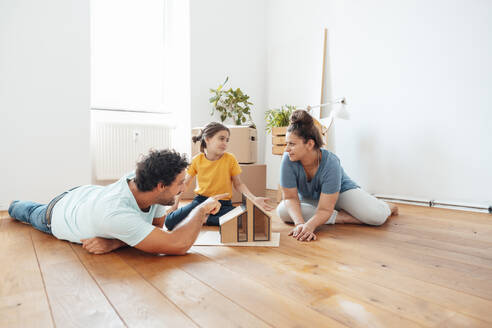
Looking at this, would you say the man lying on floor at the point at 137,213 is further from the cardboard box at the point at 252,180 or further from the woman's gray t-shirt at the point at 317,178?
the cardboard box at the point at 252,180

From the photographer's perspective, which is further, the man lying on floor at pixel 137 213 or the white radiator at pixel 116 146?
the white radiator at pixel 116 146

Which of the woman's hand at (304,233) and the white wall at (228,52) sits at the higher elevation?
the white wall at (228,52)

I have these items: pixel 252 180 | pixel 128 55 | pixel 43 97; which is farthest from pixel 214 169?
pixel 128 55

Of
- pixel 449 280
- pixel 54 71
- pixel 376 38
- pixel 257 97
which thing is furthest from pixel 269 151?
pixel 449 280

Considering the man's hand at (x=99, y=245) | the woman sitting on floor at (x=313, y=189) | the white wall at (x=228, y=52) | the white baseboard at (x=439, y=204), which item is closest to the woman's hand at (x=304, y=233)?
the woman sitting on floor at (x=313, y=189)

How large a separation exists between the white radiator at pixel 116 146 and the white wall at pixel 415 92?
2009 millimetres

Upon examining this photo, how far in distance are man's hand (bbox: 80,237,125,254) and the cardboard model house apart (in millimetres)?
489

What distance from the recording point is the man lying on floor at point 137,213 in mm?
1258

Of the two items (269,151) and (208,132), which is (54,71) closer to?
(208,132)

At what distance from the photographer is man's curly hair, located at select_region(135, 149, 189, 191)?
1.32 m

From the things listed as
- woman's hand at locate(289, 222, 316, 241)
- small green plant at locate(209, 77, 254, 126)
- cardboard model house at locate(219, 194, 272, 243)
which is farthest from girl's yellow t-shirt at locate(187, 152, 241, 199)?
small green plant at locate(209, 77, 254, 126)

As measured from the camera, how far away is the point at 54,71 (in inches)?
114

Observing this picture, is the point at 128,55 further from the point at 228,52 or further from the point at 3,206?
the point at 3,206

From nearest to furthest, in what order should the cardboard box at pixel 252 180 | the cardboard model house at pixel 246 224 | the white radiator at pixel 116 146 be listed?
the cardboard model house at pixel 246 224, the cardboard box at pixel 252 180, the white radiator at pixel 116 146
